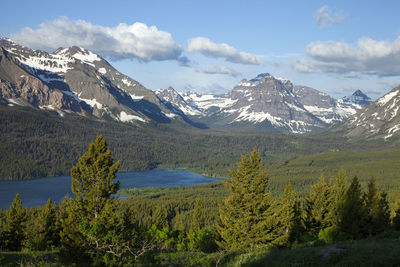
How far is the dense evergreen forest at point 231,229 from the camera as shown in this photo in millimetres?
20984

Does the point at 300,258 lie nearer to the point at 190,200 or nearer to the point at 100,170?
the point at 100,170

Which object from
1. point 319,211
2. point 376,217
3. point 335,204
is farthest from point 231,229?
point 376,217

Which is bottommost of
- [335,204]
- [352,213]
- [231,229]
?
[352,213]

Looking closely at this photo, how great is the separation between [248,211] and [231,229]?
2.67 meters

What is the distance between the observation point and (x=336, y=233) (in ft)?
144

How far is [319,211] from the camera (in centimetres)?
5275

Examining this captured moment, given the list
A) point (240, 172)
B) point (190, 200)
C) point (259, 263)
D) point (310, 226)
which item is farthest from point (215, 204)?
point (259, 263)

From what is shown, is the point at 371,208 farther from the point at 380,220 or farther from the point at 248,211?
the point at 248,211

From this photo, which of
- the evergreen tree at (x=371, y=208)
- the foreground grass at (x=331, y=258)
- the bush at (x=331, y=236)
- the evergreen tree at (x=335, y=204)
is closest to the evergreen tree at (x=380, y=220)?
the evergreen tree at (x=371, y=208)

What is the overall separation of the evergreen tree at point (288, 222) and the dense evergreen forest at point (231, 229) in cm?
15

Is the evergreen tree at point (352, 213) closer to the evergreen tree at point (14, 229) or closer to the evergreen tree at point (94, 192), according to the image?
the evergreen tree at point (94, 192)

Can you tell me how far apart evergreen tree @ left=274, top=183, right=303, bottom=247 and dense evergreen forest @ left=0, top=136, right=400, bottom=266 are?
5.9 inches

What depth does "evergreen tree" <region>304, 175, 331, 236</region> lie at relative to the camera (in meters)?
52.6

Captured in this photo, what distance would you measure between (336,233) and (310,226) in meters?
9.41
